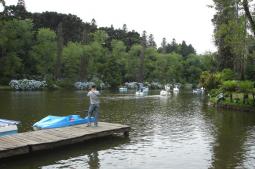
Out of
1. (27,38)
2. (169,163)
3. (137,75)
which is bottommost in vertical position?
(169,163)

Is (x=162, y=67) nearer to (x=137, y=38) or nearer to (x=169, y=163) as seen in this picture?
(x=137, y=38)

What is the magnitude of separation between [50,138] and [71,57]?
261 ft

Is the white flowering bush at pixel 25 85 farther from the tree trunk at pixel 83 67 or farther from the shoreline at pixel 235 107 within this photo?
the shoreline at pixel 235 107

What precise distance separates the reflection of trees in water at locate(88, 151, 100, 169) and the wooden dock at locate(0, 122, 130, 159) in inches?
66.5

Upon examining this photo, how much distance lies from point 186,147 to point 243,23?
18.0 metres

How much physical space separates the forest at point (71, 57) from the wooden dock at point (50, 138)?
161 feet

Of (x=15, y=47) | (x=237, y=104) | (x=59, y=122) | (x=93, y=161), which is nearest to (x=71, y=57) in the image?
(x=15, y=47)

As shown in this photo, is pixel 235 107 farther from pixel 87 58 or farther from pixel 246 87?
pixel 87 58

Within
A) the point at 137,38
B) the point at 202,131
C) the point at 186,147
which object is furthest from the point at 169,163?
the point at 137,38

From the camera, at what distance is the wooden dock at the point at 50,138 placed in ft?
51.3

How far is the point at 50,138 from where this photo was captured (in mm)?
17750

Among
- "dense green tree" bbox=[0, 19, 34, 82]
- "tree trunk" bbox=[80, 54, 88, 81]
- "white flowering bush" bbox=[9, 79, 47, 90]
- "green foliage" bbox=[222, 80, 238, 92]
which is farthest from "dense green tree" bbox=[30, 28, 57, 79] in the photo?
"green foliage" bbox=[222, 80, 238, 92]

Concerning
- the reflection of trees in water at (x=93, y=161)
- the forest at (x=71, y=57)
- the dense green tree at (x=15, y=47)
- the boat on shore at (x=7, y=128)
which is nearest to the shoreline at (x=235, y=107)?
the reflection of trees in water at (x=93, y=161)

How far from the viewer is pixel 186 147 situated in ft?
61.7
